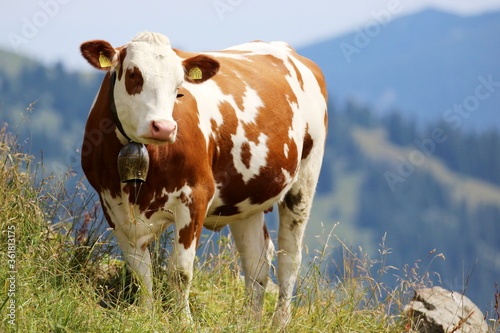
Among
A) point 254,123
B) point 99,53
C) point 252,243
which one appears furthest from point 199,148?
point 252,243

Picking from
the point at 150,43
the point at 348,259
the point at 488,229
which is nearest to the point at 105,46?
the point at 150,43

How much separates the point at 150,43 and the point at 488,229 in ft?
675

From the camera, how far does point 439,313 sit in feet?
25.2

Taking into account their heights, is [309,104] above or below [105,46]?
below

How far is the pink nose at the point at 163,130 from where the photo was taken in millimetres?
5207

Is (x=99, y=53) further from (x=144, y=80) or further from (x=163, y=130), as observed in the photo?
(x=163, y=130)

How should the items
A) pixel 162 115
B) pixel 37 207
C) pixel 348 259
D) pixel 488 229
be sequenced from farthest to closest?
pixel 488 229 < pixel 348 259 < pixel 37 207 < pixel 162 115

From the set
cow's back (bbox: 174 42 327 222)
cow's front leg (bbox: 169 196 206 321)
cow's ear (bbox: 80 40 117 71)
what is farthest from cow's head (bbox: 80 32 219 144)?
cow's front leg (bbox: 169 196 206 321)

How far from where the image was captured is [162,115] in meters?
5.33

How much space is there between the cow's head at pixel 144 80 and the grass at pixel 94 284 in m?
0.98

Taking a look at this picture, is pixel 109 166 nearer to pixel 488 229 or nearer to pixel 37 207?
pixel 37 207

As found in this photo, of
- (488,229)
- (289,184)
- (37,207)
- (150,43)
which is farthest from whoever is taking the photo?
(488,229)

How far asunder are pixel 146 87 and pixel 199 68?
28.4 inches

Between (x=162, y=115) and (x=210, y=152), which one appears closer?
(x=162, y=115)
